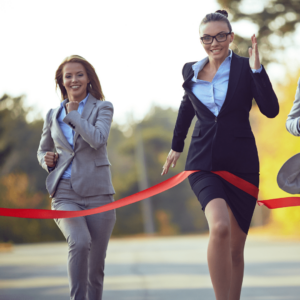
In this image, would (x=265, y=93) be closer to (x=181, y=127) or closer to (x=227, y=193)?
(x=227, y=193)

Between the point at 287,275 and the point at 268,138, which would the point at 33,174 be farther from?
the point at 287,275

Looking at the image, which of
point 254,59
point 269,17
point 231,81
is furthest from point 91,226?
point 269,17

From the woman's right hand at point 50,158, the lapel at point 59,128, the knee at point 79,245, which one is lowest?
the knee at point 79,245

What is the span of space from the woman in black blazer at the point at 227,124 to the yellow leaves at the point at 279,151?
18098 mm

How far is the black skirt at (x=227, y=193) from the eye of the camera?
4.18 meters

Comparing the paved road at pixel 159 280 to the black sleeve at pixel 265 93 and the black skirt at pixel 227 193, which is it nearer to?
the black skirt at pixel 227 193

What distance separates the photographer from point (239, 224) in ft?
14.2

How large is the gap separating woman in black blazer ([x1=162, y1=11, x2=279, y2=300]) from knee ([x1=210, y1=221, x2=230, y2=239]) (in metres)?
0.22

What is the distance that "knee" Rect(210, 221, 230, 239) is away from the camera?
3920 millimetres

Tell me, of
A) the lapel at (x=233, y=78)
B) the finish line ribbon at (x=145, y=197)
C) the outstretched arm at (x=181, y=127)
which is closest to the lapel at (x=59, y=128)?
the finish line ribbon at (x=145, y=197)

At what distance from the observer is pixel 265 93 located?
4.15m

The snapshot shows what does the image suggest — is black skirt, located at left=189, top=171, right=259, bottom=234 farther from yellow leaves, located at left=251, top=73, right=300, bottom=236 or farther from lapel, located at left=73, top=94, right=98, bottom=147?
yellow leaves, located at left=251, top=73, right=300, bottom=236

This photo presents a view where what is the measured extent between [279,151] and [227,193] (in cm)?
2269

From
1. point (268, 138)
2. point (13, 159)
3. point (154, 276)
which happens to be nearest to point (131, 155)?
point (13, 159)
